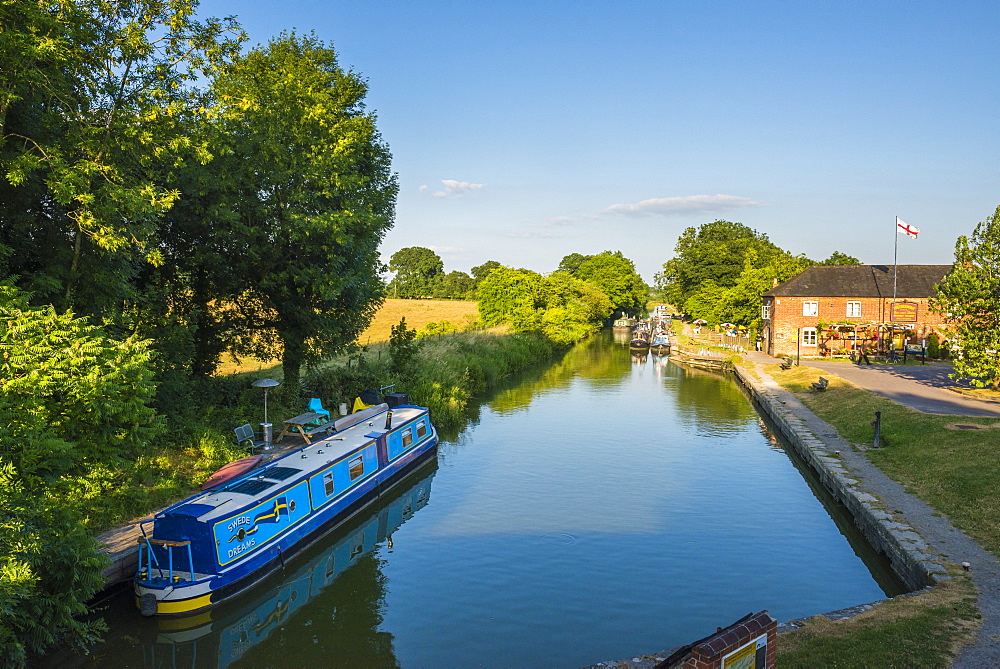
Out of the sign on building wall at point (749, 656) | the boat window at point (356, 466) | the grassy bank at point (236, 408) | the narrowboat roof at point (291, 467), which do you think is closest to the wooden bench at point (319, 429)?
the narrowboat roof at point (291, 467)

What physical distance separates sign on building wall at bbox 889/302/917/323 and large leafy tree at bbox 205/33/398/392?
111 ft

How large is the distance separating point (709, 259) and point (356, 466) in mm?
61802

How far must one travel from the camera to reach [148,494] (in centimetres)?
1318

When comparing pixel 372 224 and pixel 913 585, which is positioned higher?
pixel 372 224

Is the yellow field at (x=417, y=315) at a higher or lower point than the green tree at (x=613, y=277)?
lower

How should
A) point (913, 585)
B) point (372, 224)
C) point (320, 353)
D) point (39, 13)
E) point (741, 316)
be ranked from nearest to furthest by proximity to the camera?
1. point (39, 13)
2. point (913, 585)
3. point (372, 224)
4. point (320, 353)
5. point (741, 316)

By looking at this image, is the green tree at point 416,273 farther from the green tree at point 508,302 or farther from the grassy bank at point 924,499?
the grassy bank at point 924,499

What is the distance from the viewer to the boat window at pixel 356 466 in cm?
1553

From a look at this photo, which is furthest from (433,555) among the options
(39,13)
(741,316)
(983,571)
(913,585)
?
(741,316)

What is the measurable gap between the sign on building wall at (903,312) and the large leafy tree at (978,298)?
20182mm

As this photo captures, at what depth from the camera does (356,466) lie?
15773 millimetres

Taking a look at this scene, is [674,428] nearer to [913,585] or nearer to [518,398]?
[518,398]

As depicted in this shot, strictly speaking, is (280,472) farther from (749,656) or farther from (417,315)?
(417,315)

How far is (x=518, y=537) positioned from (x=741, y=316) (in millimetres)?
48565
